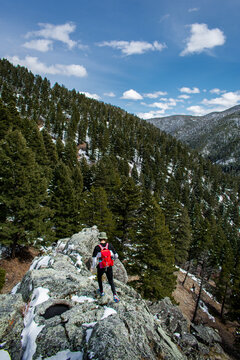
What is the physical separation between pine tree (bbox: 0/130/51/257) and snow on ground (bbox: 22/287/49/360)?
846 cm

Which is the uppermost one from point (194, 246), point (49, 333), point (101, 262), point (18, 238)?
point (101, 262)

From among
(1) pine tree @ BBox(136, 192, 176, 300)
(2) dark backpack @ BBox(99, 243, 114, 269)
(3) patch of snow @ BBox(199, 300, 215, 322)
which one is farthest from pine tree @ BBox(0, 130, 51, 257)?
(3) patch of snow @ BBox(199, 300, 215, 322)

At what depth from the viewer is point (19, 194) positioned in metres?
14.7

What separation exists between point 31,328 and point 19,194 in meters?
11.2

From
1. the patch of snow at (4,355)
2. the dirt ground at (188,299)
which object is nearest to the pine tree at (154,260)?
the dirt ground at (188,299)

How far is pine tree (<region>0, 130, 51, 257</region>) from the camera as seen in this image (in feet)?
46.7

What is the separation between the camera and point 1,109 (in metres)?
33.4

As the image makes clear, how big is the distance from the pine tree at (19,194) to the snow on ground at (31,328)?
8459mm

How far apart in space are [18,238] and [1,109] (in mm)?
29147

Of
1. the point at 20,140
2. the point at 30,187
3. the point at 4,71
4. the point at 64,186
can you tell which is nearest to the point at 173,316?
the point at 30,187

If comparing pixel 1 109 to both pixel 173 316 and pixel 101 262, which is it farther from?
pixel 173 316

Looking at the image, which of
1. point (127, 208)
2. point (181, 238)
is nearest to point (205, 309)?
point (181, 238)

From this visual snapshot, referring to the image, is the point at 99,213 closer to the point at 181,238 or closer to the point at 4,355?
the point at 181,238

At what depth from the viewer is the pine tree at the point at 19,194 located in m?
14.2
